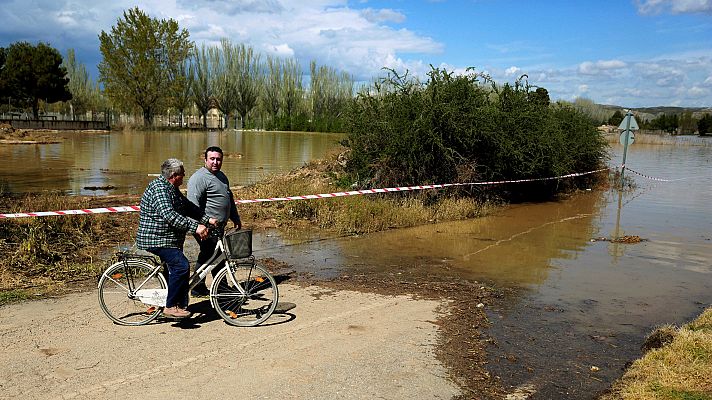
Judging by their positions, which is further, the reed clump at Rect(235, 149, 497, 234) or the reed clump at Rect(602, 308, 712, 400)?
the reed clump at Rect(235, 149, 497, 234)

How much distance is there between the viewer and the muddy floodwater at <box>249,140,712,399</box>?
5.60 metres

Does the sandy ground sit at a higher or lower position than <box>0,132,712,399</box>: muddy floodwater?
higher

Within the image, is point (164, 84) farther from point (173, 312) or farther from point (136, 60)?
point (173, 312)

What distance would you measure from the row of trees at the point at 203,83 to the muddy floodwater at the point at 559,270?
5888cm

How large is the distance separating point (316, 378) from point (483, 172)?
41.9ft

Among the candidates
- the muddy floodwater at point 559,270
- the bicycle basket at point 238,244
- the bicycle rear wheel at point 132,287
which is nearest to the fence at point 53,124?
the muddy floodwater at point 559,270

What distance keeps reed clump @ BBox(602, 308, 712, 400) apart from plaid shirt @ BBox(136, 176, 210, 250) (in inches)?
165

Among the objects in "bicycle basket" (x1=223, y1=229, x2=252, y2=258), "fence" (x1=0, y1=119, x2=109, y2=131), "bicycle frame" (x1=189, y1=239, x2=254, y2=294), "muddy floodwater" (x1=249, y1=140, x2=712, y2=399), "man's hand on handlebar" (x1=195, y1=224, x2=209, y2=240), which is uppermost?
"fence" (x1=0, y1=119, x2=109, y2=131)

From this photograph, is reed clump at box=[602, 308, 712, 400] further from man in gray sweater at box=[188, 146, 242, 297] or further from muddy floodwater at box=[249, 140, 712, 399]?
man in gray sweater at box=[188, 146, 242, 297]

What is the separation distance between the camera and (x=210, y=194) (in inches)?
265

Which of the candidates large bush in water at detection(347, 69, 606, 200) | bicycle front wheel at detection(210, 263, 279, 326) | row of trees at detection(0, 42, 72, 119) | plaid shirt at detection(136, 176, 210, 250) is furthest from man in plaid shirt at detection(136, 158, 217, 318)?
row of trees at detection(0, 42, 72, 119)

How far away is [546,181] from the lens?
20297 mm

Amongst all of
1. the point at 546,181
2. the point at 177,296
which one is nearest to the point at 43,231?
the point at 177,296

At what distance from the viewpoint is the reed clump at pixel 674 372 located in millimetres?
4426
